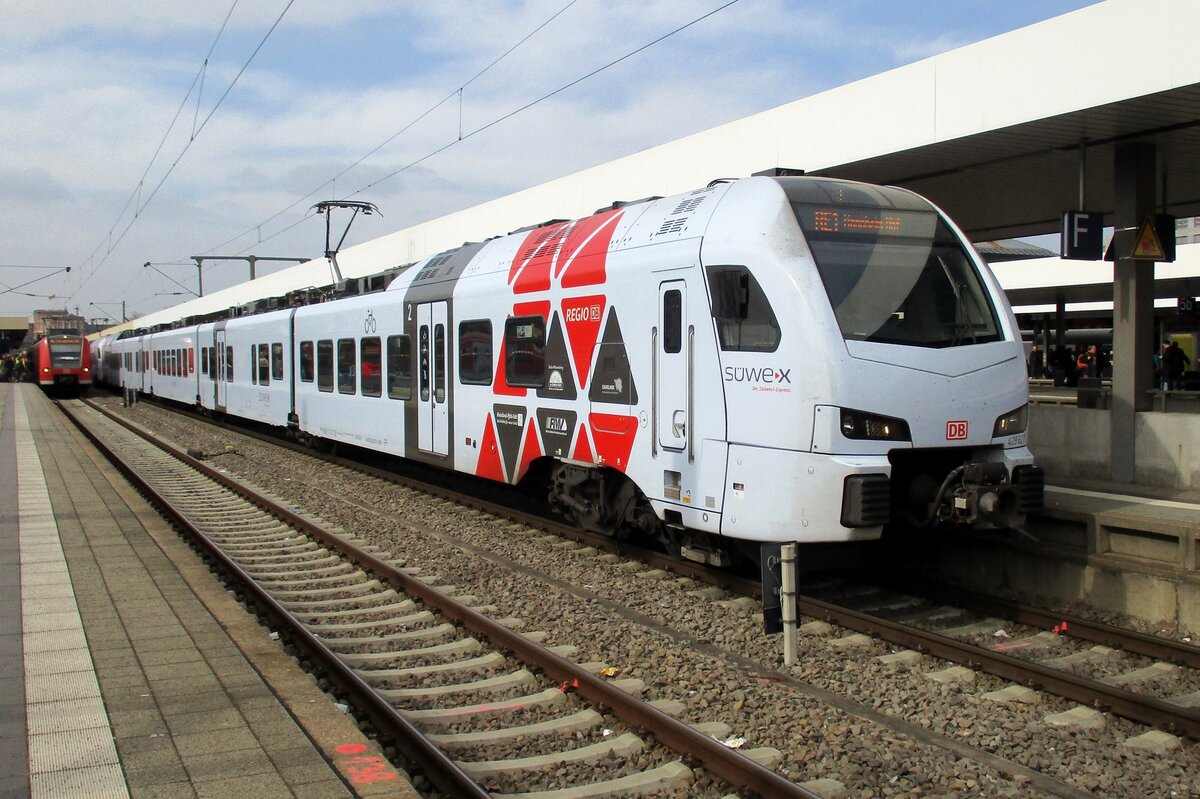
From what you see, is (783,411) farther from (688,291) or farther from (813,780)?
(813,780)

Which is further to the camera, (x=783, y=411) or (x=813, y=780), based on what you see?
(x=783, y=411)

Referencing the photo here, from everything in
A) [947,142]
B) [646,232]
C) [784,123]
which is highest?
[784,123]

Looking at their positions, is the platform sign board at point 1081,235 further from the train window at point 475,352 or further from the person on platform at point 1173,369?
the person on platform at point 1173,369

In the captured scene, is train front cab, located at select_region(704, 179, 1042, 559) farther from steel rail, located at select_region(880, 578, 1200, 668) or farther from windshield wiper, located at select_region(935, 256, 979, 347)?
steel rail, located at select_region(880, 578, 1200, 668)

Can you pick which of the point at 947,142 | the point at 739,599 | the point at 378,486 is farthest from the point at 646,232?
the point at 378,486

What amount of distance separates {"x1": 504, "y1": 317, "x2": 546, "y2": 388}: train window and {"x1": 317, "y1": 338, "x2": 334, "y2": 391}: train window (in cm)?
709

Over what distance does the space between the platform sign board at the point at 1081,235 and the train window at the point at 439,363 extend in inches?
276

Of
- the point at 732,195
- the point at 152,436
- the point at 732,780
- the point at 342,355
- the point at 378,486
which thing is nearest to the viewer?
the point at 732,780

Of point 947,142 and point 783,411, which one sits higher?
point 947,142

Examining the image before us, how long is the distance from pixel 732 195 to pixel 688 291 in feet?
2.65

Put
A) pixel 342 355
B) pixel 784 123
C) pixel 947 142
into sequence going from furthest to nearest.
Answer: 1. pixel 342 355
2. pixel 784 123
3. pixel 947 142

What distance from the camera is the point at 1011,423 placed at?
7410 mm

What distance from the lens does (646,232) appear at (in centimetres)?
850

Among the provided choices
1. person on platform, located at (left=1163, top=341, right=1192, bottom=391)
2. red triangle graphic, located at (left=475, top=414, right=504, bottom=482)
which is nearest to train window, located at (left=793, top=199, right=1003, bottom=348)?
red triangle graphic, located at (left=475, top=414, right=504, bottom=482)
